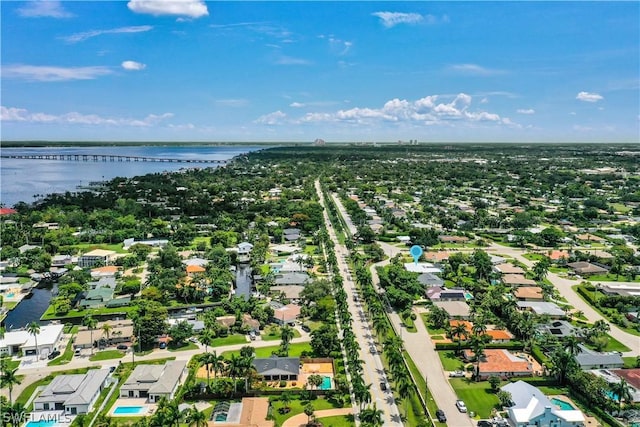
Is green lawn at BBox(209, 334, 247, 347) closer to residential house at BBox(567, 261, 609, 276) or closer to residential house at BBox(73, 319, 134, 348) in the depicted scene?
residential house at BBox(73, 319, 134, 348)

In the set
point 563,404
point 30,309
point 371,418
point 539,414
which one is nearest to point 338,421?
point 371,418

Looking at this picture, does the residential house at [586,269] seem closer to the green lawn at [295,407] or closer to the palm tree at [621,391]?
the palm tree at [621,391]

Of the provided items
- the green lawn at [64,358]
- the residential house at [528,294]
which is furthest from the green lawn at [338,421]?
the residential house at [528,294]

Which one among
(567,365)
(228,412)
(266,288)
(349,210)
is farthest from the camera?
(349,210)

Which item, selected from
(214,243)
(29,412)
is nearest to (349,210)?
(214,243)

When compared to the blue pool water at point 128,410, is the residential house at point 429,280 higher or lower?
higher

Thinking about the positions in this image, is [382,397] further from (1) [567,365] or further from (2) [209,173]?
(2) [209,173]
